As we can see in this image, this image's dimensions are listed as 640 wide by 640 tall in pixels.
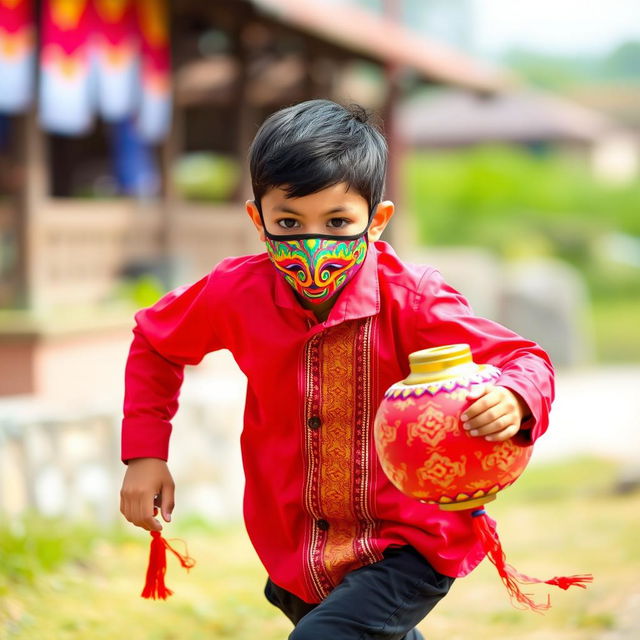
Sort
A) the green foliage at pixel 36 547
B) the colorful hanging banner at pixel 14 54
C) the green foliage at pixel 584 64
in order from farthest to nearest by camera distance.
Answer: the green foliage at pixel 584 64 → the colorful hanging banner at pixel 14 54 → the green foliage at pixel 36 547

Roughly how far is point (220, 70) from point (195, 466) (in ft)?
19.4

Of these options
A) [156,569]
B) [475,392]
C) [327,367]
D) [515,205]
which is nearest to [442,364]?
[475,392]

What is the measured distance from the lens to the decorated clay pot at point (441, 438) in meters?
2.31

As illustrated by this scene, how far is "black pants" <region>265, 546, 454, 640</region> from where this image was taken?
246cm

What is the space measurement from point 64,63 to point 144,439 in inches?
221

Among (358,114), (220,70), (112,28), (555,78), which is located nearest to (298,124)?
(358,114)

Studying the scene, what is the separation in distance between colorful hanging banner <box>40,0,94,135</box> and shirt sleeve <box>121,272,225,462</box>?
17.4ft

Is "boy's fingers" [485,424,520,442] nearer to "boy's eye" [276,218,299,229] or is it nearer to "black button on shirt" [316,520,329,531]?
"black button on shirt" [316,520,329,531]

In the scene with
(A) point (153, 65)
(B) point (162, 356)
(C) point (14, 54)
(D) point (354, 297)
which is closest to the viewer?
(D) point (354, 297)

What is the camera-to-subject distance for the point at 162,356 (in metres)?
2.89

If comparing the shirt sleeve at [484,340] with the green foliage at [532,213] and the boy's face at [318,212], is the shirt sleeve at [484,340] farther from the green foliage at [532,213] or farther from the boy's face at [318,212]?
the green foliage at [532,213]

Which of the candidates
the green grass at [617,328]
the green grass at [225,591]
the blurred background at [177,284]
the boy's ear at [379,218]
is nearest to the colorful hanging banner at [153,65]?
the blurred background at [177,284]

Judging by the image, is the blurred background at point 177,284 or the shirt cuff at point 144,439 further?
the blurred background at point 177,284

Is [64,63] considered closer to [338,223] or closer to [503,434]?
[338,223]
